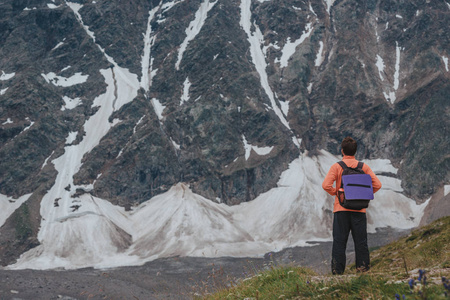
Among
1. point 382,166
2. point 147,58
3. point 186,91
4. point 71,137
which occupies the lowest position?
point 382,166

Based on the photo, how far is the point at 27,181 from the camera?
97375 millimetres

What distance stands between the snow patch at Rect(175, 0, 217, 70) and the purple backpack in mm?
132246

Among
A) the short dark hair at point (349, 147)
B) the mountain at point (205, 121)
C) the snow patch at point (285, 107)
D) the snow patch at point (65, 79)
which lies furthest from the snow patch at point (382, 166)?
A: the short dark hair at point (349, 147)

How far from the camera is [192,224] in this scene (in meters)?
88.1

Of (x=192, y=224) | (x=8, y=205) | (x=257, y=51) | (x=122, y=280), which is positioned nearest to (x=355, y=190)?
(x=122, y=280)

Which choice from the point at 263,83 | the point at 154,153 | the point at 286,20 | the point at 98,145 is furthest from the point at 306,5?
the point at 98,145

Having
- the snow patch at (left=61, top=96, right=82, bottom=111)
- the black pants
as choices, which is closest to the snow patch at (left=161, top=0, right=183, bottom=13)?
the snow patch at (left=61, top=96, right=82, bottom=111)

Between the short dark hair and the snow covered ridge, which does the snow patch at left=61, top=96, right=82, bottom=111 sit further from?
the short dark hair

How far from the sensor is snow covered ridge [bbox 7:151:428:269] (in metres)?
78.6

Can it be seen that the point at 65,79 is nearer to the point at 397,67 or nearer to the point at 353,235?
the point at 397,67

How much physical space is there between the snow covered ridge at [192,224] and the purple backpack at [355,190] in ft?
241

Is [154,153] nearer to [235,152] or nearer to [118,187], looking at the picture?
[118,187]

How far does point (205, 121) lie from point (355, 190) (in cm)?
10768

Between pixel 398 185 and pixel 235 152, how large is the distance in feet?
163
